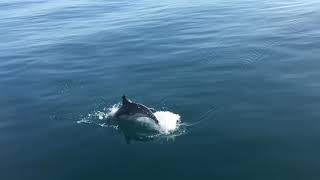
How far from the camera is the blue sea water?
27.5 meters

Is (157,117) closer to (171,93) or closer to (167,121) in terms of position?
(167,121)

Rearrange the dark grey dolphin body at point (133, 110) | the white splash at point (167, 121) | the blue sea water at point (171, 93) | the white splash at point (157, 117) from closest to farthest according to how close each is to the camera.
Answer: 1. the blue sea water at point (171, 93)
2. the white splash at point (167, 121)
3. the white splash at point (157, 117)
4. the dark grey dolphin body at point (133, 110)

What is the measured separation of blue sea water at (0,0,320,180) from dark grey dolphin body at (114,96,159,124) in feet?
4.32

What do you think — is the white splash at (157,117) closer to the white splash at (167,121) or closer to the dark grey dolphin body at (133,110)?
the white splash at (167,121)

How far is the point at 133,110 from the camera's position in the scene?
31.7 m

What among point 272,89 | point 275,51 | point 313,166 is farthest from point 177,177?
point 275,51

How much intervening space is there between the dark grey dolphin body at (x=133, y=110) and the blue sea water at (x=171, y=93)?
1317mm

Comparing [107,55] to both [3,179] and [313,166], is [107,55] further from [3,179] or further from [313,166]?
[313,166]

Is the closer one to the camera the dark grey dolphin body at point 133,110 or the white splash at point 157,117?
the white splash at point 157,117

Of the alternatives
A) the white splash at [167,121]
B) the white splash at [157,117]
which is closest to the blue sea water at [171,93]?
the white splash at [157,117]

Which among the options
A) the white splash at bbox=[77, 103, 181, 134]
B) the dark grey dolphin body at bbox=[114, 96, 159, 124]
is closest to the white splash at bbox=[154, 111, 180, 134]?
the white splash at bbox=[77, 103, 181, 134]

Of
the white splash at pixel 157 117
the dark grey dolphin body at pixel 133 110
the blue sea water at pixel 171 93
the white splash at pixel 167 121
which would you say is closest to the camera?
the blue sea water at pixel 171 93

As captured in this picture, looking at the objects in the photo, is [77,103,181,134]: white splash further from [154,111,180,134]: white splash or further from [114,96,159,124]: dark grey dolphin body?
[114,96,159,124]: dark grey dolphin body

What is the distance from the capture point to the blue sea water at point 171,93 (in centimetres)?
2747
